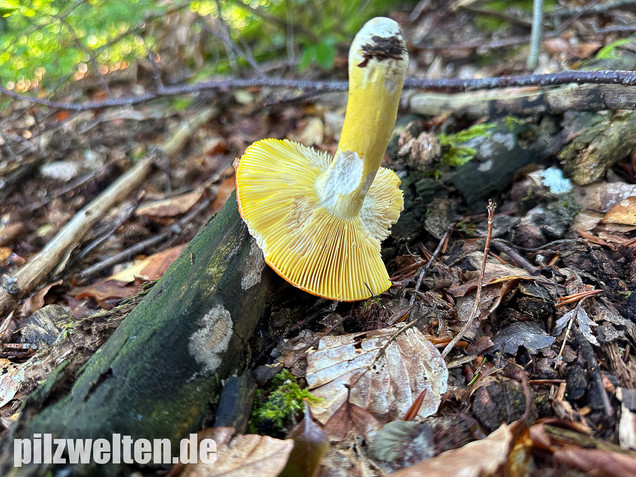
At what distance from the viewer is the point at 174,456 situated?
1648 mm

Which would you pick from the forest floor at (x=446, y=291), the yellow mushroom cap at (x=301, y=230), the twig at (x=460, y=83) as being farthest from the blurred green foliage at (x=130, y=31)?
the yellow mushroom cap at (x=301, y=230)

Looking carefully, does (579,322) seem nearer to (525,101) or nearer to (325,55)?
(525,101)

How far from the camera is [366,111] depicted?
1.99 m

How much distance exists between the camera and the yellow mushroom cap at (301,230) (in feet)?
7.11

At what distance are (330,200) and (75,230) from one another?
2.27 metres

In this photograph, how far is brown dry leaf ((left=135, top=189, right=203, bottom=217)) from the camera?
12.1 ft

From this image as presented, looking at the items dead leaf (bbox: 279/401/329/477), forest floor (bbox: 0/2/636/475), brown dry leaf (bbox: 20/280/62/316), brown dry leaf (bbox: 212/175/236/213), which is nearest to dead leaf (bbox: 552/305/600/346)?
forest floor (bbox: 0/2/636/475)

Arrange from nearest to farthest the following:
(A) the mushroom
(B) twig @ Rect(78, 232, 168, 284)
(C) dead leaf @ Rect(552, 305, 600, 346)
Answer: (A) the mushroom → (C) dead leaf @ Rect(552, 305, 600, 346) → (B) twig @ Rect(78, 232, 168, 284)

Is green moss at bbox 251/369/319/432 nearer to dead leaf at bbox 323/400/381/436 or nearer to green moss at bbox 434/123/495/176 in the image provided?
dead leaf at bbox 323/400/381/436

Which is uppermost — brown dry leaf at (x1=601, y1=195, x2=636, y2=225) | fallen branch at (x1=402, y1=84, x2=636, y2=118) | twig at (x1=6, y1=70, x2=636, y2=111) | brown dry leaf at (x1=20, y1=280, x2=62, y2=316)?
twig at (x1=6, y1=70, x2=636, y2=111)

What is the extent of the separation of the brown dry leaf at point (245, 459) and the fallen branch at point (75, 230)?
2037 mm

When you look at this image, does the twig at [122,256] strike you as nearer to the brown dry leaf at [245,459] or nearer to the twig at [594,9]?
the brown dry leaf at [245,459]

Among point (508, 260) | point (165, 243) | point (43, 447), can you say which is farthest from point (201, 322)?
point (508, 260)

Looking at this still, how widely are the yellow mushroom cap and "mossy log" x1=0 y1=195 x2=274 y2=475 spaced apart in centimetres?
17
